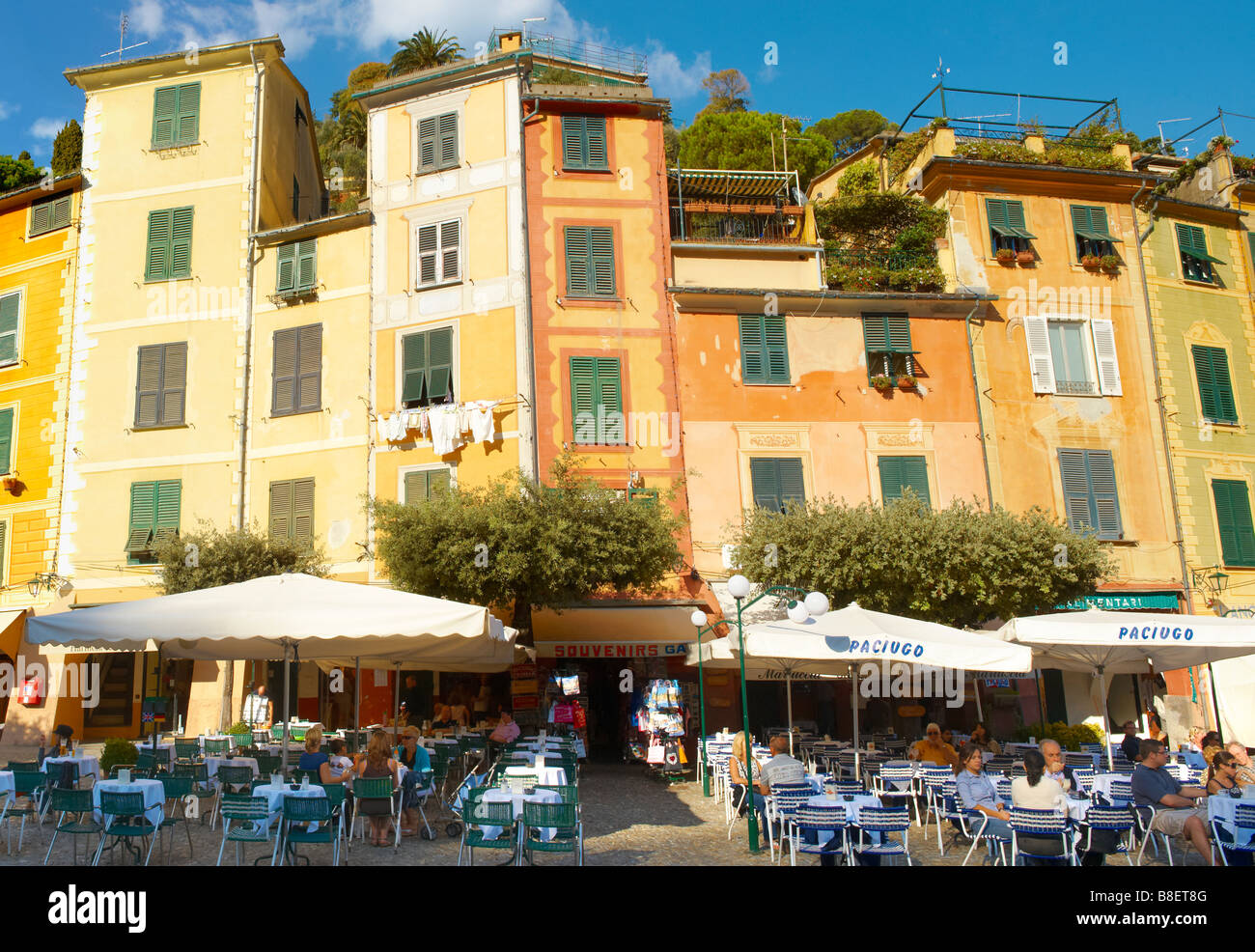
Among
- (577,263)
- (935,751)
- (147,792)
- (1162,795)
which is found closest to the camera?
(147,792)

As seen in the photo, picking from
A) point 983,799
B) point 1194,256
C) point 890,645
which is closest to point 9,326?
point 890,645

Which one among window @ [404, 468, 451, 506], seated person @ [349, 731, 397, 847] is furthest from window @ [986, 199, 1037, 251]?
seated person @ [349, 731, 397, 847]

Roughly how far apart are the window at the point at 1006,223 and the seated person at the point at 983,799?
1708 cm

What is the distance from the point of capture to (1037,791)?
29.7 ft

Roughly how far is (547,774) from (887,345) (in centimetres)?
1545

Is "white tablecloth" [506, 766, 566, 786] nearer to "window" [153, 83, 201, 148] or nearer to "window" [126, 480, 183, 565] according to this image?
"window" [126, 480, 183, 565]

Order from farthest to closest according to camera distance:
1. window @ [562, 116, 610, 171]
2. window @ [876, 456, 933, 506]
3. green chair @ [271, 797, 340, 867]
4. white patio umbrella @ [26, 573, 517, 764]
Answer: window @ [562, 116, 610, 171]
window @ [876, 456, 933, 506]
white patio umbrella @ [26, 573, 517, 764]
green chair @ [271, 797, 340, 867]

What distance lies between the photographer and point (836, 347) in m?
23.5

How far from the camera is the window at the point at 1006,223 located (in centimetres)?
2462

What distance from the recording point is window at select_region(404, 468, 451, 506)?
71.1 ft

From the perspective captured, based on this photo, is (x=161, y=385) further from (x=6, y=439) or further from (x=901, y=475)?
(x=901, y=475)

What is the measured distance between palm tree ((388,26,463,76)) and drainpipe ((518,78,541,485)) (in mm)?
15021
